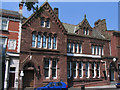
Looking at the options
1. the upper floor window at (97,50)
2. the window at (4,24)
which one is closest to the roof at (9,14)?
the window at (4,24)

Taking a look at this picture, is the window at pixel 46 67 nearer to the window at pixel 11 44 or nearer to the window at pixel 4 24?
the window at pixel 11 44

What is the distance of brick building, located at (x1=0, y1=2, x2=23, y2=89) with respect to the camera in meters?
19.0

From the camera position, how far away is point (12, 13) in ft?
69.7

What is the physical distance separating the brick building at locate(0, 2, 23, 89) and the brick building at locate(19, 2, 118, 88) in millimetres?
804

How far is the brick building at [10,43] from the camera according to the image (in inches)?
746

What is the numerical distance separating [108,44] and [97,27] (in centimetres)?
628

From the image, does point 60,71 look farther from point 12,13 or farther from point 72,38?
point 12,13

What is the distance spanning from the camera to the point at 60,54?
74.3 feet

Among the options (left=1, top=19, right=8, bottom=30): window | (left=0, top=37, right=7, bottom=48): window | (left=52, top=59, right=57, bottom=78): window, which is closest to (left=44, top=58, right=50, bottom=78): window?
(left=52, top=59, right=57, bottom=78): window

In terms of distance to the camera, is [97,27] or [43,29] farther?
[97,27]

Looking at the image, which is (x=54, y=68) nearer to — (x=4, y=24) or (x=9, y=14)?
(x=4, y=24)

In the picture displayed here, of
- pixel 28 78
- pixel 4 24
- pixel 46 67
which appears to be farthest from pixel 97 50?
pixel 4 24

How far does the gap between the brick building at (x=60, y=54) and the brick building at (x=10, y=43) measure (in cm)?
80

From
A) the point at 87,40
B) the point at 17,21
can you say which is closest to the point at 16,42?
the point at 17,21
